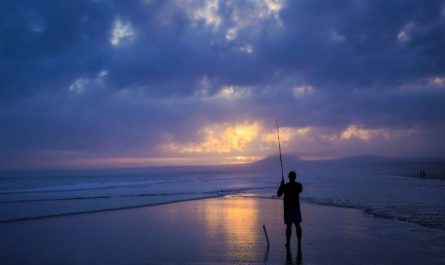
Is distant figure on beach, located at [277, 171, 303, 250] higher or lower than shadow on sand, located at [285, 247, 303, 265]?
higher

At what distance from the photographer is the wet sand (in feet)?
30.5

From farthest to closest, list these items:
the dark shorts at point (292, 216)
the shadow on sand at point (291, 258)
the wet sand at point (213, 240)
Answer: the dark shorts at point (292, 216)
the wet sand at point (213, 240)
the shadow on sand at point (291, 258)

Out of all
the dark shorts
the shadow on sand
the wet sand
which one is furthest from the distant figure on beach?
the wet sand

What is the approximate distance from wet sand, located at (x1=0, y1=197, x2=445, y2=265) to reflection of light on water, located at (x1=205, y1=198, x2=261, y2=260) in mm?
25

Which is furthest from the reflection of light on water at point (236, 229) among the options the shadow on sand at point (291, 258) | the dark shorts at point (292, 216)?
the dark shorts at point (292, 216)

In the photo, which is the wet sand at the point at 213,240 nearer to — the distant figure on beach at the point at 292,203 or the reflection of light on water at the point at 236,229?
the reflection of light on water at the point at 236,229

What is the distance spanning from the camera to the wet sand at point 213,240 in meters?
9.30

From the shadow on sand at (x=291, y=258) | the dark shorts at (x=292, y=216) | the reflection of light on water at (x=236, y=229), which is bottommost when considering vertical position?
the shadow on sand at (x=291, y=258)

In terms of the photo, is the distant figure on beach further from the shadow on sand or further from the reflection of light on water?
the reflection of light on water

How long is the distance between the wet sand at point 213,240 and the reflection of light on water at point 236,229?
1.0 inches

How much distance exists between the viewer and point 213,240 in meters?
11.4

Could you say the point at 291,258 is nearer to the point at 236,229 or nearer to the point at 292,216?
the point at 292,216

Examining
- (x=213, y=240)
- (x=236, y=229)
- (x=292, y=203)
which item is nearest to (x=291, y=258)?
(x=292, y=203)

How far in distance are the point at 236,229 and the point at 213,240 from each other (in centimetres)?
199
